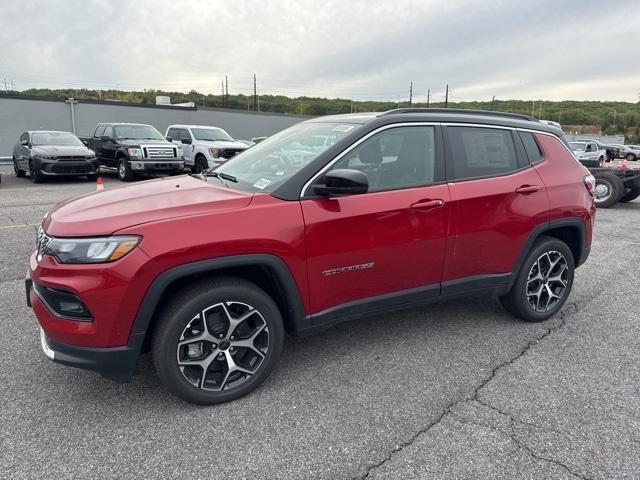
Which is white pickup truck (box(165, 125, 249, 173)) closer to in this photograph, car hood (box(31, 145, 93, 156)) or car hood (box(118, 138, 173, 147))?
car hood (box(118, 138, 173, 147))

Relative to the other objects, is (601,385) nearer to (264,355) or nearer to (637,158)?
(264,355)

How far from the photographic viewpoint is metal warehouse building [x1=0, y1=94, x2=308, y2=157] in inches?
848

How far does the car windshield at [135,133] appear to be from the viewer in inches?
591

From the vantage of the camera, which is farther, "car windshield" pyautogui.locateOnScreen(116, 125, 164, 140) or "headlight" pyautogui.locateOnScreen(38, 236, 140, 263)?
"car windshield" pyautogui.locateOnScreen(116, 125, 164, 140)

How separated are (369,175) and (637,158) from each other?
42287 mm

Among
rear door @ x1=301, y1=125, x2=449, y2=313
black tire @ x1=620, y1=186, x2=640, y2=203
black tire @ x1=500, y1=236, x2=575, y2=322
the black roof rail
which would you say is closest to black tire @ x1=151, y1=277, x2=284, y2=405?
rear door @ x1=301, y1=125, x2=449, y2=313

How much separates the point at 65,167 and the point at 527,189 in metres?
13.3

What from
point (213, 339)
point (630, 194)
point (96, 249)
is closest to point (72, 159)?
point (96, 249)

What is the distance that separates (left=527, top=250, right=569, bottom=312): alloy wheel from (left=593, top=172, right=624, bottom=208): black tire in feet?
27.1

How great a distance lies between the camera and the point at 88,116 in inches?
938

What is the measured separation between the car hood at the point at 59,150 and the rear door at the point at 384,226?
12809 millimetres

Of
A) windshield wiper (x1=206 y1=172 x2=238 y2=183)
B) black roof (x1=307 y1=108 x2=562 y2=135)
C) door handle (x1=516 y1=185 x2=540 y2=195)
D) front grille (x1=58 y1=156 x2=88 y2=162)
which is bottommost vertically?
front grille (x1=58 y1=156 x2=88 y2=162)

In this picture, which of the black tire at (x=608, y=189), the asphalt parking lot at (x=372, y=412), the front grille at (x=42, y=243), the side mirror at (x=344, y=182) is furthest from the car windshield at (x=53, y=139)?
the black tire at (x=608, y=189)

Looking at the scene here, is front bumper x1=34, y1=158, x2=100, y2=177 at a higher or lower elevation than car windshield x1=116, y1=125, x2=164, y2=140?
lower
